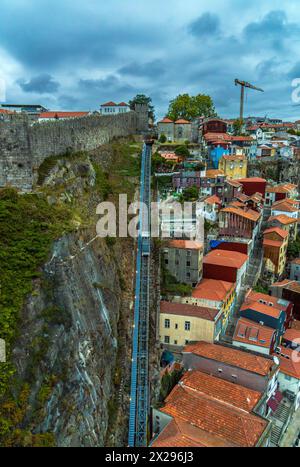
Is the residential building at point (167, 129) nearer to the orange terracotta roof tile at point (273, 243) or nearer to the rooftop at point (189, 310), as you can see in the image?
the orange terracotta roof tile at point (273, 243)

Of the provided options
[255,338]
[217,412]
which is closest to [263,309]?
[255,338]

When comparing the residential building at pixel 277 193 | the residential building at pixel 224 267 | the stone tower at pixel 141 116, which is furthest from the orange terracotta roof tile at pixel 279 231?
the stone tower at pixel 141 116

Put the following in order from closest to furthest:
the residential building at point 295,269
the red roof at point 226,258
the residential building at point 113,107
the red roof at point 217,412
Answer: the red roof at point 217,412
the red roof at point 226,258
the residential building at point 295,269
the residential building at point 113,107

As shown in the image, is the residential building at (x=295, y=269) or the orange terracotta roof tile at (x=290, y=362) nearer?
the orange terracotta roof tile at (x=290, y=362)

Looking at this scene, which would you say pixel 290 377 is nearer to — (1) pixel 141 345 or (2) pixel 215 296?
(2) pixel 215 296
